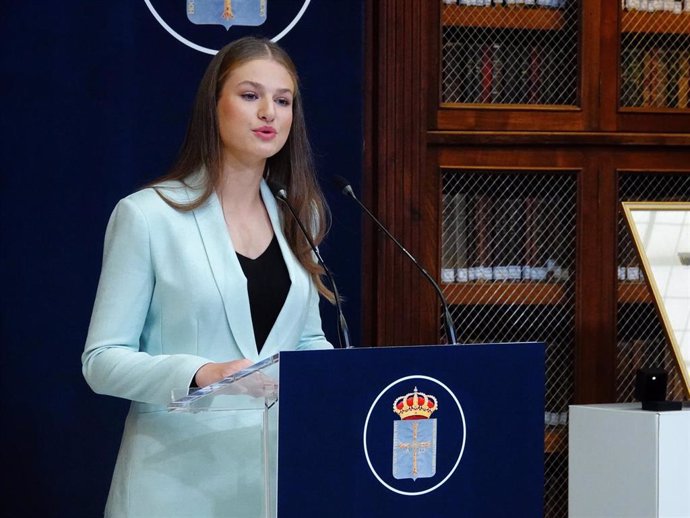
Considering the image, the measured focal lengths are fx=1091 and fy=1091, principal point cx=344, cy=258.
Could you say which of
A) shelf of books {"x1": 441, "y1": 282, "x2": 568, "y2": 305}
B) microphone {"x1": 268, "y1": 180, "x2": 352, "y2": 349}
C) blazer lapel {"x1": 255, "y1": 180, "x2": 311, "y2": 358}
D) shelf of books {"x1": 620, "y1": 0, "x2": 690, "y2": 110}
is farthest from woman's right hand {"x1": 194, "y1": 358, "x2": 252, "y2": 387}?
shelf of books {"x1": 620, "y1": 0, "x2": 690, "y2": 110}

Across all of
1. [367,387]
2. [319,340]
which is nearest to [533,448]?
[367,387]

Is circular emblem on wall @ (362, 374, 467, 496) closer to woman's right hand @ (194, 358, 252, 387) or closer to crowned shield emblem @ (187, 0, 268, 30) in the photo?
woman's right hand @ (194, 358, 252, 387)

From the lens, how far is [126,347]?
1990mm

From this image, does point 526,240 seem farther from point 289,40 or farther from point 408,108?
point 289,40

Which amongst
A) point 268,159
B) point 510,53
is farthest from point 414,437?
point 510,53

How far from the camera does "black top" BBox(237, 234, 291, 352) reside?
2105 millimetres

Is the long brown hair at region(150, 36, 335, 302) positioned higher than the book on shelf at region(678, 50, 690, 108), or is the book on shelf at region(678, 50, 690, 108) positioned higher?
the book on shelf at region(678, 50, 690, 108)

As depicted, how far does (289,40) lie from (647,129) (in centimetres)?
115

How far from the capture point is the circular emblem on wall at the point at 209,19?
3188mm

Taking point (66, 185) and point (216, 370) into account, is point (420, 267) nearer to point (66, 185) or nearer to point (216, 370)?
point (216, 370)

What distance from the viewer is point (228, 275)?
6.78 feet

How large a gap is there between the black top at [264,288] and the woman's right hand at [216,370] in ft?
0.96

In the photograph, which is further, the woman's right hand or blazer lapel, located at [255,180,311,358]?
blazer lapel, located at [255,180,311,358]

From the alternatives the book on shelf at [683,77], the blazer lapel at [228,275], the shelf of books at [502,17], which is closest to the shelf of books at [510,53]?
the shelf of books at [502,17]
